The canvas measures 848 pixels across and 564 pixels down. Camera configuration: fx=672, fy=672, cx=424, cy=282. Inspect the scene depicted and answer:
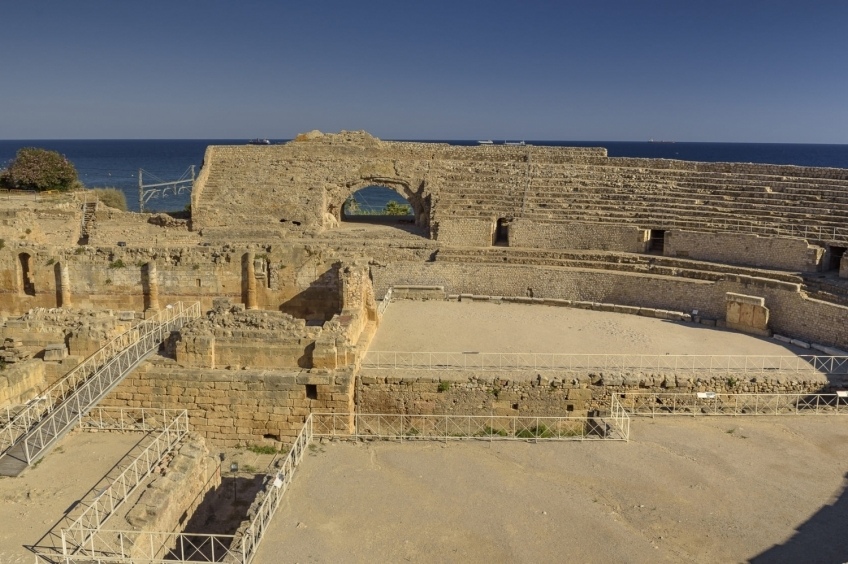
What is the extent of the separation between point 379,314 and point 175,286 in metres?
6.10

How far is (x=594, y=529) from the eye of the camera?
8906 mm

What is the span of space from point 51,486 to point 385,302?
1119cm

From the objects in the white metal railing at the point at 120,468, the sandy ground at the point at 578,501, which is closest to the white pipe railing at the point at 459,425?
the sandy ground at the point at 578,501

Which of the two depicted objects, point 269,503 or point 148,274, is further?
point 148,274

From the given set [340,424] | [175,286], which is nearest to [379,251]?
[175,286]

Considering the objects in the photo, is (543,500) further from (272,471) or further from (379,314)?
(379,314)

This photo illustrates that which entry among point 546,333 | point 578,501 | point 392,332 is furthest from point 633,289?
point 578,501

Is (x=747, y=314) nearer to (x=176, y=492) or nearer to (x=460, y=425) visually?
(x=460, y=425)

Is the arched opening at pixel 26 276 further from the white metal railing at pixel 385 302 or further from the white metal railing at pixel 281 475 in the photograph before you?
the white metal railing at pixel 385 302

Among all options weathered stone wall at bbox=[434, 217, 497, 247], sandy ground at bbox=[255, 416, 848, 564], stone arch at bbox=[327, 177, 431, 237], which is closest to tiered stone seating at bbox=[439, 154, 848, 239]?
weathered stone wall at bbox=[434, 217, 497, 247]

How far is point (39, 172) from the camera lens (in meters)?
31.2

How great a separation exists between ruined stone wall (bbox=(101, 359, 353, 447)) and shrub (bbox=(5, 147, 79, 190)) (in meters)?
22.2

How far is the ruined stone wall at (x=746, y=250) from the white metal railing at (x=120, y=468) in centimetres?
1618

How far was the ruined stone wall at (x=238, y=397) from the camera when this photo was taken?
13.3 meters
